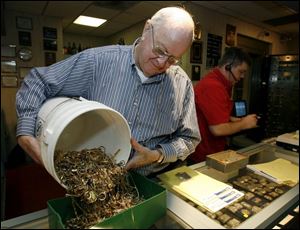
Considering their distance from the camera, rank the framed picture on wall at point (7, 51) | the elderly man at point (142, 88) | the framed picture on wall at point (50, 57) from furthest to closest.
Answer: the framed picture on wall at point (7, 51) < the framed picture on wall at point (50, 57) < the elderly man at point (142, 88)

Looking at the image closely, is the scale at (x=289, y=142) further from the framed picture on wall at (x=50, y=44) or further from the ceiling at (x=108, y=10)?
the framed picture on wall at (x=50, y=44)

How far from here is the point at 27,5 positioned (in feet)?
4.46

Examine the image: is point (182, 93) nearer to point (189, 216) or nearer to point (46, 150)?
point (189, 216)

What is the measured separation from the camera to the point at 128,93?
90cm

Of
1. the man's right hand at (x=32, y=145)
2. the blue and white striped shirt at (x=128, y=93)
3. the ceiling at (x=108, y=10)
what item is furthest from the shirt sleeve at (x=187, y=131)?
the man's right hand at (x=32, y=145)

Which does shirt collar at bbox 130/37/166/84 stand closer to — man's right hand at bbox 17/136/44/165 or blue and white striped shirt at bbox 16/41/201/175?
blue and white striped shirt at bbox 16/41/201/175

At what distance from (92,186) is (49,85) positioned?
0.39 metres

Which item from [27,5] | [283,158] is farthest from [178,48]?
[27,5]

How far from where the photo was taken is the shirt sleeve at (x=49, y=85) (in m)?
0.72

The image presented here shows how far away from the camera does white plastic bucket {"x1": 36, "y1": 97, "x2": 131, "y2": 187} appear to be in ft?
1.70

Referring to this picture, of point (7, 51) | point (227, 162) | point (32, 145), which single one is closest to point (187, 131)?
point (227, 162)

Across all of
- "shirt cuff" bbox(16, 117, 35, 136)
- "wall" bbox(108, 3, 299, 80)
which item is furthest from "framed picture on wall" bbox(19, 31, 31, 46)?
"shirt cuff" bbox(16, 117, 35, 136)

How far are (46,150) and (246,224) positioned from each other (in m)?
0.54

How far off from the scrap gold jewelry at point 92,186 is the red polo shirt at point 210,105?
2.78 ft
